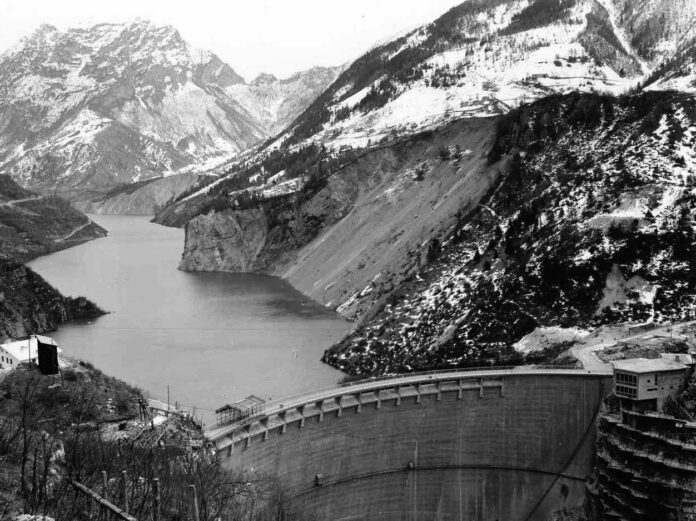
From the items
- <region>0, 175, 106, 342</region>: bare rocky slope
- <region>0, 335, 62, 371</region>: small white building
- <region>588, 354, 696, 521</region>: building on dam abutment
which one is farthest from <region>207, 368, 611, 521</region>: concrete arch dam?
<region>0, 175, 106, 342</region>: bare rocky slope

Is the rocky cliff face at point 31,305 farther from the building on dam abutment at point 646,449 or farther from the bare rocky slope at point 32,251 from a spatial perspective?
the building on dam abutment at point 646,449

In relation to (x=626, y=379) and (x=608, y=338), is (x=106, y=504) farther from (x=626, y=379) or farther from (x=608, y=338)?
(x=608, y=338)

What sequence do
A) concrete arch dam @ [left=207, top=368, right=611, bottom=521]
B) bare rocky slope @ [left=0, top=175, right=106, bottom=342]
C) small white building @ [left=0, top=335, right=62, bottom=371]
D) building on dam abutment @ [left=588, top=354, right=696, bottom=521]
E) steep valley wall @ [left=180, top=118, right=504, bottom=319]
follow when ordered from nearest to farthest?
building on dam abutment @ [left=588, top=354, right=696, bottom=521] → concrete arch dam @ [left=207, top=368, right=611, bottom=521] → small white building @ [left=0, top=335, right=62, bottom=371] → bare rocky slope @ [left=0, top=175, right=106, bottom=342] → steep valley wall @ [left=180, top=118, right=504, bottom=319]

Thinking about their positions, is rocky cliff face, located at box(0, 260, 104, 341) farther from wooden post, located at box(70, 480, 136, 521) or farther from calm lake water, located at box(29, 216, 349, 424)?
wooden post, located at box(70, 480, 136, 521)

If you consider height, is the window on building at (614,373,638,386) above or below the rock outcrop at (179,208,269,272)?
below

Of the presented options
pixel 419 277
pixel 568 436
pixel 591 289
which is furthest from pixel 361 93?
pixel 568 436

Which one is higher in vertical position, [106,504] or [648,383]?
[106,504]

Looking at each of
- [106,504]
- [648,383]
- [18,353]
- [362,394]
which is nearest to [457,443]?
[362,394]
